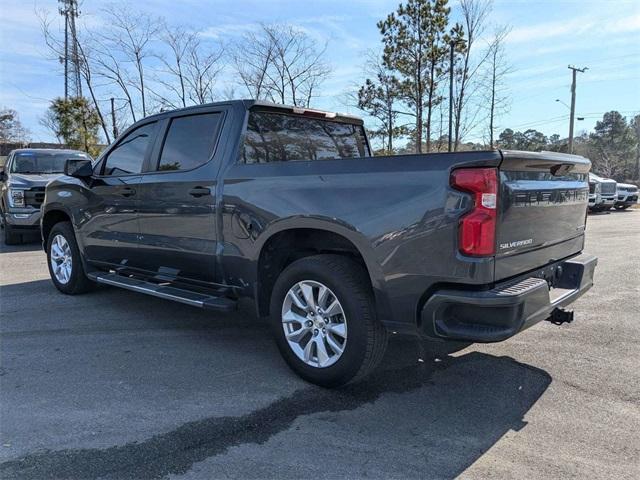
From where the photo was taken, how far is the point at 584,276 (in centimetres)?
378

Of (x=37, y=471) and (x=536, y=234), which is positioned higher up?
(x=536, y=234)

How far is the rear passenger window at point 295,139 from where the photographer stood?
14.0 ft

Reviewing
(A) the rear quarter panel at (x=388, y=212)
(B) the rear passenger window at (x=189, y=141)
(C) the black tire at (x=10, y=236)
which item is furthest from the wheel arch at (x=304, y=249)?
(C) the black tire at (x=10, y=236)

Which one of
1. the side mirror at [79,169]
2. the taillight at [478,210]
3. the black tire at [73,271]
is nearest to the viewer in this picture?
the taillight at [478,210]

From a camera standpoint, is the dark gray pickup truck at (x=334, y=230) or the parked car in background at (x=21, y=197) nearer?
the dark gray pickup truck at (x=334, y=230)

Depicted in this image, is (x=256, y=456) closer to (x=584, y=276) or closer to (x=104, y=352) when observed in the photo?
(x=104, y=352)

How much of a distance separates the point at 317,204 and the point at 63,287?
13.8ft

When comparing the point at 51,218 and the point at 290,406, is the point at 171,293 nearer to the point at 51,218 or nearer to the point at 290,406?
the point at 290,406

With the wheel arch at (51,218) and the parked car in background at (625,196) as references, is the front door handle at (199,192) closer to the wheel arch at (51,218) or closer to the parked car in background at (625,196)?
the wheel arch at (51,218)

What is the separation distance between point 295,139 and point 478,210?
86.6 inches

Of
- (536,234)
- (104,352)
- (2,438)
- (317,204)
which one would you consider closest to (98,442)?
(2,438)

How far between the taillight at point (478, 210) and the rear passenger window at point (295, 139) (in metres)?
1.95

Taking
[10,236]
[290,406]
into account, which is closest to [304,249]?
[290,406]

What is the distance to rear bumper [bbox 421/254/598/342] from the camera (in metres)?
2.84
